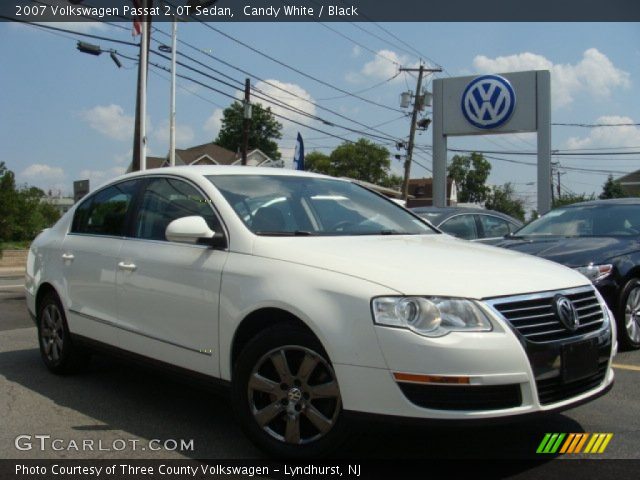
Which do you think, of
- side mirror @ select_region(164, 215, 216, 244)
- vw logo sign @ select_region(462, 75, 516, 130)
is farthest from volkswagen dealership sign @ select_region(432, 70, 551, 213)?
side mirror @ select_region(164, 215, 216, 244)

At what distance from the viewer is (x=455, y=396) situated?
2939mm

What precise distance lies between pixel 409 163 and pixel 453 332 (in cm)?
3584

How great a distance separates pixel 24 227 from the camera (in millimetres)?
27938

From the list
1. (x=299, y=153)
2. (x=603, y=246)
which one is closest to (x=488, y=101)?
(x=299, y=153)

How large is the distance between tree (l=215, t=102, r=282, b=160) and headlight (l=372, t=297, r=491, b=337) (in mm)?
83539

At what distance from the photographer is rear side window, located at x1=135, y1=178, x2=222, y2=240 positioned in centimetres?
419

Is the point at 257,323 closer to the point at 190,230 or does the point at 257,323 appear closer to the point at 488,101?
the point at 190,230

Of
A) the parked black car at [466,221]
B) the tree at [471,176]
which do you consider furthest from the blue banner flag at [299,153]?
the tree at [471,176]

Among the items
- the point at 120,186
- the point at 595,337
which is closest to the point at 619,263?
the point at 595,337

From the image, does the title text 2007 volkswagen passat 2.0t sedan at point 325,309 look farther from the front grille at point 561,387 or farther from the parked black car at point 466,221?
the parked black car at point 466,221

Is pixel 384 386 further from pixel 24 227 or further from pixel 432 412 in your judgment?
pixel 24 227

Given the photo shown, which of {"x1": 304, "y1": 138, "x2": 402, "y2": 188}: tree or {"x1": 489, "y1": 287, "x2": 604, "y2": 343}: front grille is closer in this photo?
{"x1": 489, "y1": 287, "x2": 604, "y2": 343}: front grille

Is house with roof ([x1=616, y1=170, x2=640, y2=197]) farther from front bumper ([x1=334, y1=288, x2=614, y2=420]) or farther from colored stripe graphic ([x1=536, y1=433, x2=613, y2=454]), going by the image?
front bumper ([x1=334, y1=288, x2=614, y2=420])

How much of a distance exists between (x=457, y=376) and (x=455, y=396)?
96mm
